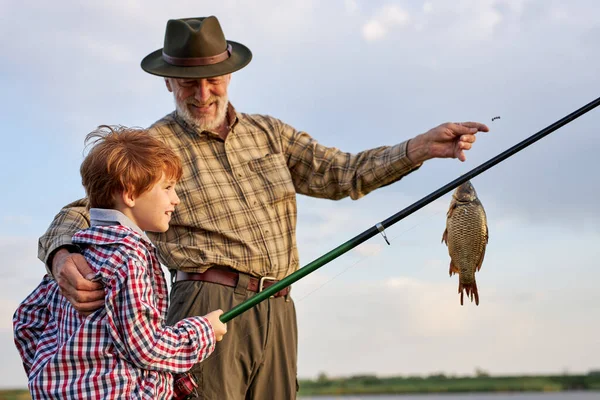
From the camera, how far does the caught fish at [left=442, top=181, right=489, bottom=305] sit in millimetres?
3590

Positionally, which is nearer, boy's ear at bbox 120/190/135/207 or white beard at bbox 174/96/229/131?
boy's ear at bbox 120/190/135/207

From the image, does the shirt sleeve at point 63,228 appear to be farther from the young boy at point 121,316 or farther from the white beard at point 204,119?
the white beard at point 204,119

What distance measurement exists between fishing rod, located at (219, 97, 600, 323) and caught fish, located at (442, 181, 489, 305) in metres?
0.22

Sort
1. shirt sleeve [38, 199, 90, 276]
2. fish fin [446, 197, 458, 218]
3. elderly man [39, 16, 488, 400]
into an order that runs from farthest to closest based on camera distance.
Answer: elderly man [39, 16, 488, 400]
fish fin [446, 197, 458, 218]
shirt sleeve [38, 199, 90, 276]

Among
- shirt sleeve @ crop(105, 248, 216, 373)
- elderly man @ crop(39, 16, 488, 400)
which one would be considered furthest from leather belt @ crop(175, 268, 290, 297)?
shirt sleeve @ crop(105, 248, 216, 373)

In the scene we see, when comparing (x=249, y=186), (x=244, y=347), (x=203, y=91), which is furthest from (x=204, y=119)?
(x=244, y=347)

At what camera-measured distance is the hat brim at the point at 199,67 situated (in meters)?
4.13

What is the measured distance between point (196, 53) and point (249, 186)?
709 millimetres

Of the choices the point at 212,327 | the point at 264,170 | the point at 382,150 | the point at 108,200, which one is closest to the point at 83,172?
the point at 108,200

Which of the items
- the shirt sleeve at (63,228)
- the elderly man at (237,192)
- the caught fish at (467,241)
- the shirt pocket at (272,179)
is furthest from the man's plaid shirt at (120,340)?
the shirt pocket at (272,179)

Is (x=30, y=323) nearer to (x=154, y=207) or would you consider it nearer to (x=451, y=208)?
(x=154, y=207)

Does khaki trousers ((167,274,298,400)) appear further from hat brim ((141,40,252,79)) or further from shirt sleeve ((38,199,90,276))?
hat brim ((141,40,252,79))

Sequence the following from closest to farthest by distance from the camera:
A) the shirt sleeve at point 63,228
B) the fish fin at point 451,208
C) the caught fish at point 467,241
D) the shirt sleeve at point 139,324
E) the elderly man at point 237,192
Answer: the shirt sleeve at point 139,324 < the shirt sleeve at point 63,228 < the caught fish at point 467,241 < the fish fin at point 451,208 < the elderly man at point 237,192

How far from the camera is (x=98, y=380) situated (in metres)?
2.74
